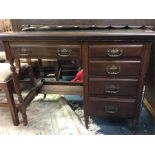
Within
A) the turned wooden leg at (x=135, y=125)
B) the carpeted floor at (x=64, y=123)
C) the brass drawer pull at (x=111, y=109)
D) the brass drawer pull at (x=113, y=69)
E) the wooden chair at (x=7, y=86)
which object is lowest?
the carpeted floor at (x=64, y=123)

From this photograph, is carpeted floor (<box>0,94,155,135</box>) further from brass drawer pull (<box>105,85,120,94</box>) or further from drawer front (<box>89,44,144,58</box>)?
drawer front (<box>89,44,144,58</box>)

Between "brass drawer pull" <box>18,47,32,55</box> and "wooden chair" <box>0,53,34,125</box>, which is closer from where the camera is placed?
"brass drawer pull" <box>18,47,32,55</box>

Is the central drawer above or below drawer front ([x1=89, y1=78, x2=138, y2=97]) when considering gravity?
above

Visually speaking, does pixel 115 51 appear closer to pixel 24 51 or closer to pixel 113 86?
pixel 113 86

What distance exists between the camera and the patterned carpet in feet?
4.51

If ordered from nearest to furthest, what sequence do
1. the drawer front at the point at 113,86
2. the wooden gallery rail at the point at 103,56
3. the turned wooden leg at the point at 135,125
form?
1. the wooden gallery rail at the point at 103,56
2. the drawer front at the point at 113,86
3. the turned wooden leg at the point at 135,125

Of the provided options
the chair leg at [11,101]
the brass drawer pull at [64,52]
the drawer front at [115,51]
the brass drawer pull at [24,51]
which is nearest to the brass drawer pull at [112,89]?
the drawer front at [115,51]

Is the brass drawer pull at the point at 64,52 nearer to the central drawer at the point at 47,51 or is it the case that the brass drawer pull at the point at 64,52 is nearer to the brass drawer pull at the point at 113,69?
the central drawer at the point at 47,51

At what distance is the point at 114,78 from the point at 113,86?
2.4 inches

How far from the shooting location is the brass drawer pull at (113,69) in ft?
3.68

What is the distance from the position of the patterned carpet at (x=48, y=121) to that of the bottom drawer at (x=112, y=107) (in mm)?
222

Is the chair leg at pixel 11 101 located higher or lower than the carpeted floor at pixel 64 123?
higher

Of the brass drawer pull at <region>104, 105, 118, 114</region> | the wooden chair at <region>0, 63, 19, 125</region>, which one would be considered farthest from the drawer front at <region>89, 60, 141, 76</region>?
the wooden chair at <region>0, 63, 19, 125</region>
